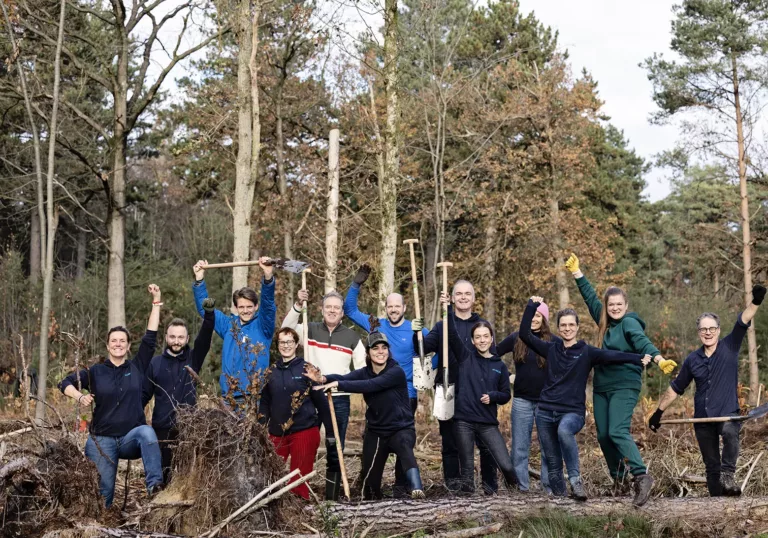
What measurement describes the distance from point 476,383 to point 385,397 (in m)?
0.82

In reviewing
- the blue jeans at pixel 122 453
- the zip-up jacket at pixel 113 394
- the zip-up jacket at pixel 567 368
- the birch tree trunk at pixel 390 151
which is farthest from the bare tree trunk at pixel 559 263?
the blue jeans at pixel 122 453

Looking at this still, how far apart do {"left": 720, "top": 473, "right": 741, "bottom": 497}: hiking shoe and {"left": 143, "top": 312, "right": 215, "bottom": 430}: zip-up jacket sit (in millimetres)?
4320

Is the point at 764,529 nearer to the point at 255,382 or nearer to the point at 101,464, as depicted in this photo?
the point at 255,382

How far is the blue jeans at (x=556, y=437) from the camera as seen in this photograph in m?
6.88

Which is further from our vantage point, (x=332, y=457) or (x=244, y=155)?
(x=244, y=155)

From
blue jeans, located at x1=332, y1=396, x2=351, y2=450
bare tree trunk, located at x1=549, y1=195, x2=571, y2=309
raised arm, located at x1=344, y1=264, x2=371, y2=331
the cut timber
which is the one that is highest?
bare tree trunk, located at x1=549, y1=195, x2=571, y2=309

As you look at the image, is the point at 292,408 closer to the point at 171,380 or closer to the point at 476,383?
the point at 171,380

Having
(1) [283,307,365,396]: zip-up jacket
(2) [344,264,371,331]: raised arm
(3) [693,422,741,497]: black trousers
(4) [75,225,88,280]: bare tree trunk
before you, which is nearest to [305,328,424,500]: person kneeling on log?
(1) [283,307,365,396]: zip-up jacket

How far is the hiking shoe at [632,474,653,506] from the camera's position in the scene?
647 centimetres

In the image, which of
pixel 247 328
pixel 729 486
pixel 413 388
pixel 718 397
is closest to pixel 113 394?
pixel 247 328

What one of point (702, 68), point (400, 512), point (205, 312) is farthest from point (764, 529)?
point (702, 68)

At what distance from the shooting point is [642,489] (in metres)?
6.49

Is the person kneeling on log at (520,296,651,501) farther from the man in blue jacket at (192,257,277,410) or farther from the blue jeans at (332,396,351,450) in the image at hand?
the man in blue jacket at (192,257,277,410)

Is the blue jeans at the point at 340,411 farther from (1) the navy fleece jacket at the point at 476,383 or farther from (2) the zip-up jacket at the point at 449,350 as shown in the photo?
(1) the navy fleece jacket at the point at 476,383
